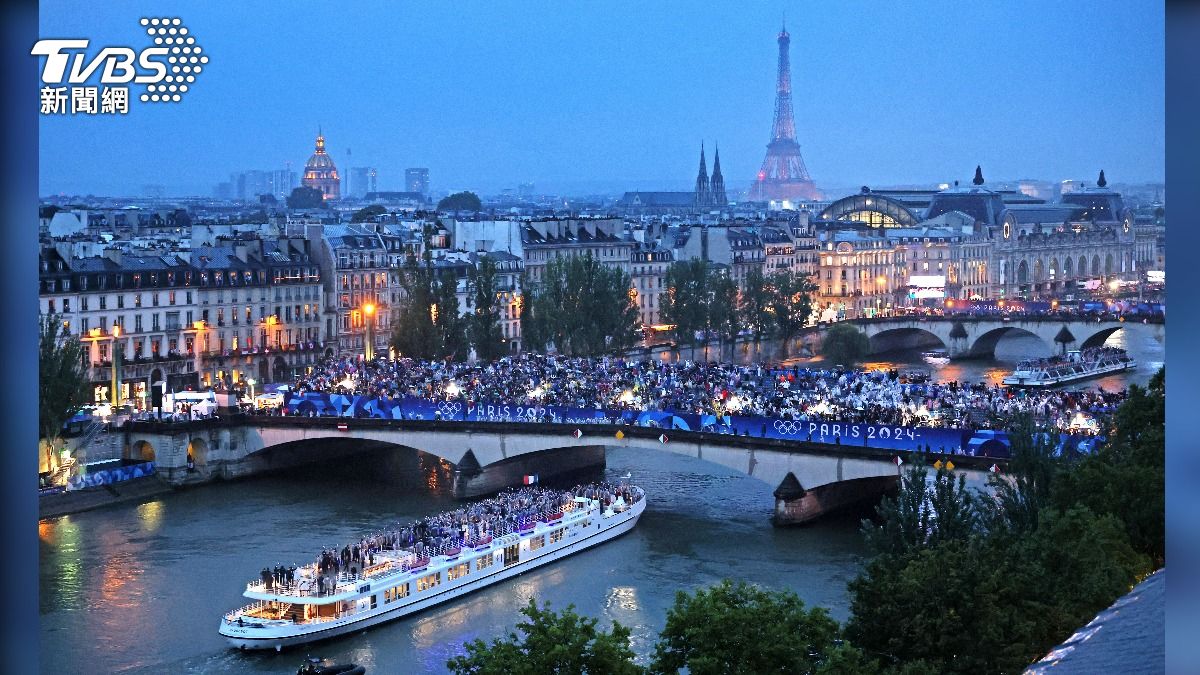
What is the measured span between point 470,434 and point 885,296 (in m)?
26.4

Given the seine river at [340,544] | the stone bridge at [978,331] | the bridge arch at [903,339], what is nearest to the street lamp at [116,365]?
the seine river at [340,544]

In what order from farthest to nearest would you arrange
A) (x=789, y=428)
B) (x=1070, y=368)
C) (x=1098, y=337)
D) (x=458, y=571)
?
(x=1098, y=337)
(x=1070, y=368)
(x=789, y=428)
(x=458, y=571)

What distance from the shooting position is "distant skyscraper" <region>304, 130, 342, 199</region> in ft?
Answer: 264

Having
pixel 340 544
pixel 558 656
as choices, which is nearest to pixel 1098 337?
pixel 340 544

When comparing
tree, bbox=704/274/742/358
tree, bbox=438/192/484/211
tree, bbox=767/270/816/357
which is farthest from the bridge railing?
tree, bbox=438/192/484/211

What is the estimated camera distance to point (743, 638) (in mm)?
7383

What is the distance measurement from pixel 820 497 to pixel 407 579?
4.82 meters

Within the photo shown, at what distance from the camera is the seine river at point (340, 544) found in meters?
11.9

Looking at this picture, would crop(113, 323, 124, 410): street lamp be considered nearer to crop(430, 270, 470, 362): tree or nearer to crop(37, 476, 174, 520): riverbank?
crop(37, 476, 174, 520): riverbank

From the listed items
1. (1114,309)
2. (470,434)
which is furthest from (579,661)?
(1114,309)

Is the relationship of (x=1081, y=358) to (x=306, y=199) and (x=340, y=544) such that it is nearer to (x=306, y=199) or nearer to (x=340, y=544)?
(x=340, y=544)

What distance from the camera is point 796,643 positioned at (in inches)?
291

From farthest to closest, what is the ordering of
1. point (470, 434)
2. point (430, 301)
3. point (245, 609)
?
1. point (430, 301)
2. point (470, 434)
3. point (245, 609)

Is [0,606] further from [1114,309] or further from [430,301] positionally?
[1114,309]
